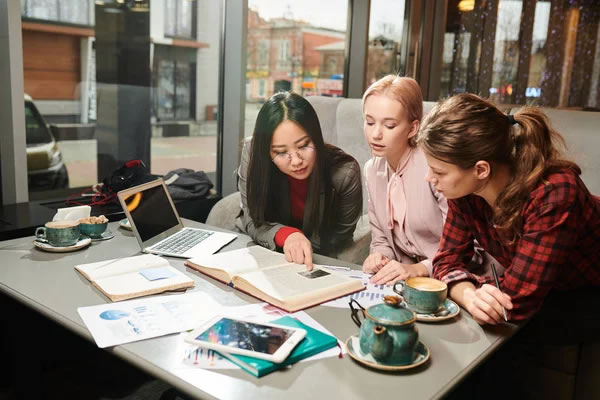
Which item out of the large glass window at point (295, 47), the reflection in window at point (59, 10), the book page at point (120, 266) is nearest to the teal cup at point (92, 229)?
the book page at point (120, 266)

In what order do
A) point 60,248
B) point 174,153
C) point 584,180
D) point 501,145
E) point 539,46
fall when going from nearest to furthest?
point 501,145 < point 60,248 < point 584,180 < point 174,153 < point 539,46

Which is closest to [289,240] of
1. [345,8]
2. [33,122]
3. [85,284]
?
[85,284]

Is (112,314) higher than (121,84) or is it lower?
lower

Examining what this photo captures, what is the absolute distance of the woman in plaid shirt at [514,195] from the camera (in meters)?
1.22

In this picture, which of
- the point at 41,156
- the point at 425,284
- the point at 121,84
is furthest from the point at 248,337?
the point at 121,84

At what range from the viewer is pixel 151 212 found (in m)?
1.83

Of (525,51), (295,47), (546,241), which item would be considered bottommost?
(546,241)

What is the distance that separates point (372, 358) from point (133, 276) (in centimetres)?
73

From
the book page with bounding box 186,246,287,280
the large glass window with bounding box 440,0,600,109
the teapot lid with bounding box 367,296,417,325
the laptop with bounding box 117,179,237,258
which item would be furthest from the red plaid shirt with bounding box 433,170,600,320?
the large glass window with bounding box 440,0,600,109

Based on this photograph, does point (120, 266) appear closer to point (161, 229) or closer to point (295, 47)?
point (161, 229)

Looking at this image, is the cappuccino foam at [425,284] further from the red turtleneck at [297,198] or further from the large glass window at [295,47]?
the large glass window at [295,47]

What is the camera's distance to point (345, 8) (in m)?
3.76

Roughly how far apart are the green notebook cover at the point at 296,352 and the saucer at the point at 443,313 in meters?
0.24

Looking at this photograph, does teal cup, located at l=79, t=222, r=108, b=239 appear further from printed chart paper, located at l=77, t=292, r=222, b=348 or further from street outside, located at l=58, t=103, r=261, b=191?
street outside, located at l=58, t=103, r=261, b=191
